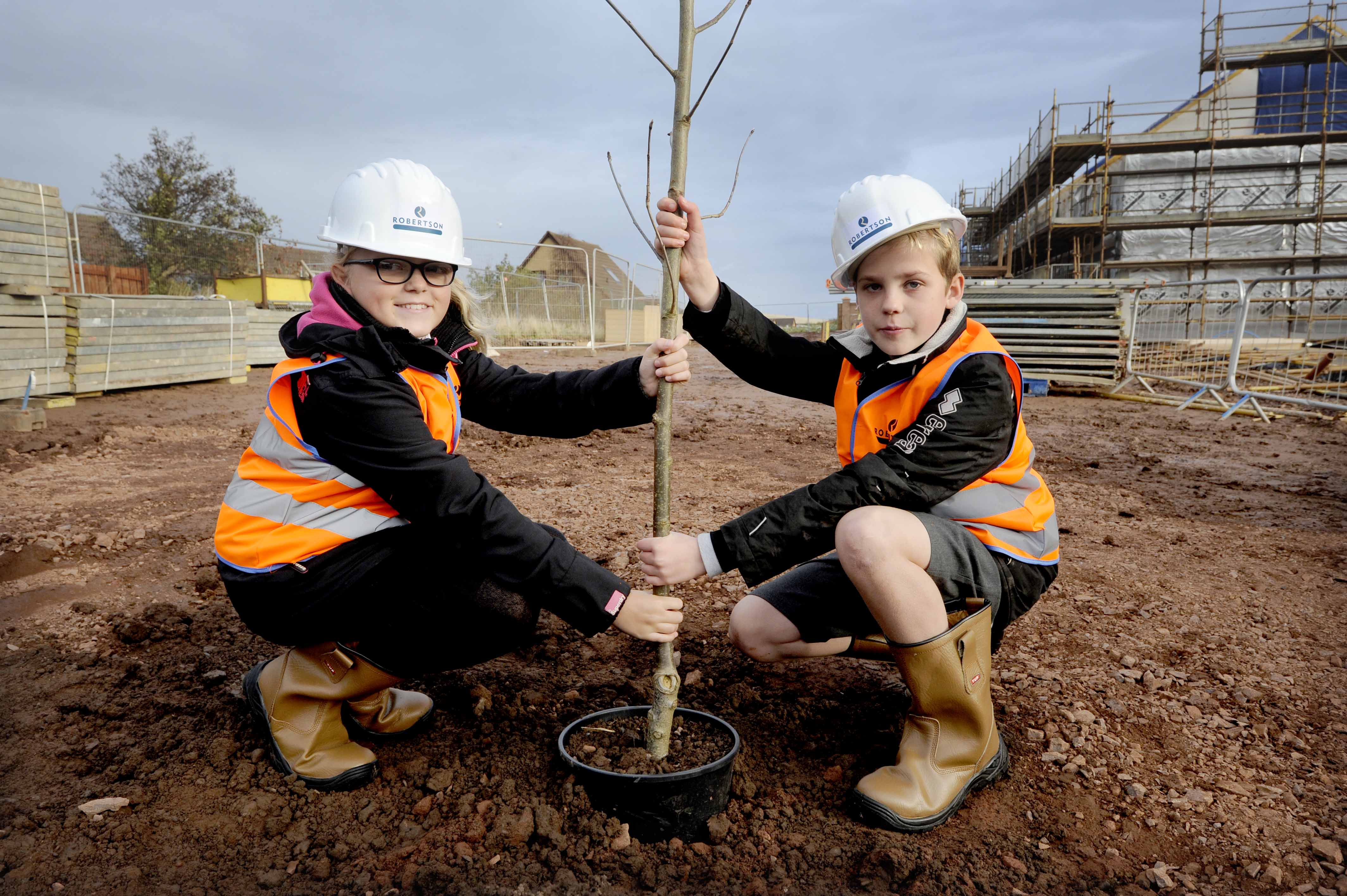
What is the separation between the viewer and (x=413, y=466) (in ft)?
6.57

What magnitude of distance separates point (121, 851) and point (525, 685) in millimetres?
1164

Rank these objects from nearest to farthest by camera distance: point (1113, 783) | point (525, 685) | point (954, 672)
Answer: point (954, 672), point (1113, 783), point (525, 685)

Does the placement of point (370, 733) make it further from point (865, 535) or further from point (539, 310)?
point (539, 310)

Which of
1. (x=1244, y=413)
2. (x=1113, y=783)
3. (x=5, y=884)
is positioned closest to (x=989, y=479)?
(x=1113, y=783)

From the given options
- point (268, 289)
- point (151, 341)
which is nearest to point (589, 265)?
point (268, 289)

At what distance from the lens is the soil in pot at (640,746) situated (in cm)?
203

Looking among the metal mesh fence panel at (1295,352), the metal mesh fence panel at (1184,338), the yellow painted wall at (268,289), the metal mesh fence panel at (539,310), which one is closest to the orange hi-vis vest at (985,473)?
the metal mesh fence panel at (1295,352)

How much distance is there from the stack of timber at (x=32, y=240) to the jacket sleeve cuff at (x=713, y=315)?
27.7ft

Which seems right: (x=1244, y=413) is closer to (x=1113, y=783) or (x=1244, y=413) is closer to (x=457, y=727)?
(x=1113, y=783)

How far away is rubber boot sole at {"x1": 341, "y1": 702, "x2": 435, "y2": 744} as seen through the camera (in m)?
2.43

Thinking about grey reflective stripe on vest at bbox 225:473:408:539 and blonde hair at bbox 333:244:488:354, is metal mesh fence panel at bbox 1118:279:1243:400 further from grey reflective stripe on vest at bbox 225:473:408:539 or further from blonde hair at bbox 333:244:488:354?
grey reflective stripe on vest at bbox 225:473:408:539

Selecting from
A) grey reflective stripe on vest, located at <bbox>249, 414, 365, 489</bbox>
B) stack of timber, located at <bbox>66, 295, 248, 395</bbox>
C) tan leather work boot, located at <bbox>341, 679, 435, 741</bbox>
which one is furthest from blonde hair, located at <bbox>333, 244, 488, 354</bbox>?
stack of timber, located at <bbox>66, 295, 248, 395</bbox>

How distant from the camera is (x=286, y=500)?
2109 mm

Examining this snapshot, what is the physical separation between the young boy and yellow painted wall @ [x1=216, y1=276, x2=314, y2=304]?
14.7 m
